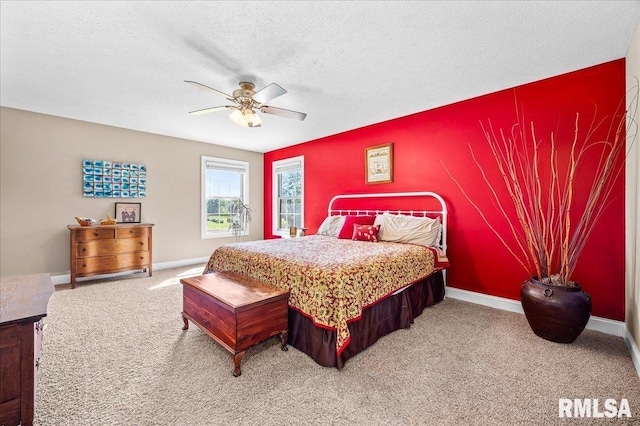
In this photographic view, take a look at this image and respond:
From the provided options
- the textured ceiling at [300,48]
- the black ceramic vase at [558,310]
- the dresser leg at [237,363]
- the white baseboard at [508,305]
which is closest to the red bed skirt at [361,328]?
the dresser leg at [237,363]

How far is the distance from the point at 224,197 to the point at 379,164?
3.27 metres

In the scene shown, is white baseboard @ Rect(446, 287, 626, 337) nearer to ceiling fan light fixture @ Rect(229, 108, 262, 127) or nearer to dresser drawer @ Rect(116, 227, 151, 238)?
ceiling fan light fixture @ Rect(229, 108, 262, 127)

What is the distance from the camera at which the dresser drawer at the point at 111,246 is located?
3.80m

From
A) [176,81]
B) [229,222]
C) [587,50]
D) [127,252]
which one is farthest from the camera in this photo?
[229,222]

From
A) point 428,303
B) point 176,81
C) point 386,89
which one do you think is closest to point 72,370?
point 176,81

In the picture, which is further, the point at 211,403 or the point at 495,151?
the point at 495,151

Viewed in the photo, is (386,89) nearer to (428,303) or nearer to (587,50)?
(587,50)

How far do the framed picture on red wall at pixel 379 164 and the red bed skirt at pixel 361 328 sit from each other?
1.72 metres

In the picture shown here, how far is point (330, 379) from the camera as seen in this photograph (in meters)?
1.79

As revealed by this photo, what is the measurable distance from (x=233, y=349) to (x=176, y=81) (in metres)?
2.57

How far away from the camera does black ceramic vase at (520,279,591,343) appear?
2098mm

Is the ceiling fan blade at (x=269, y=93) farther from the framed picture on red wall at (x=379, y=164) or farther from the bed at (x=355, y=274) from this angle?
the framed picture on red wall at (x=379, y=164)

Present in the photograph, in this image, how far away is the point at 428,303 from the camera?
10.0 ft

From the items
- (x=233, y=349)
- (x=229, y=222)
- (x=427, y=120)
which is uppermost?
(x=427, y=120)
